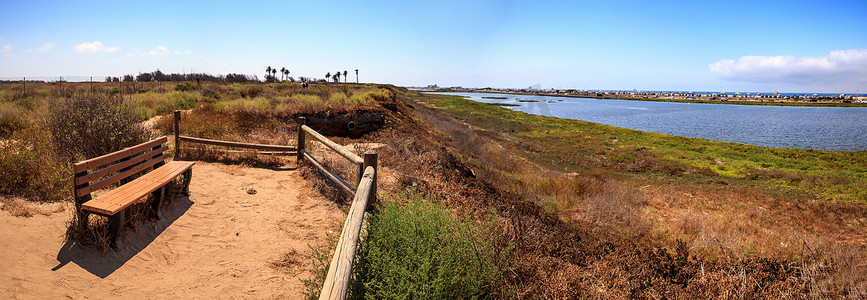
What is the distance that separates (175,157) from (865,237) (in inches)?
656

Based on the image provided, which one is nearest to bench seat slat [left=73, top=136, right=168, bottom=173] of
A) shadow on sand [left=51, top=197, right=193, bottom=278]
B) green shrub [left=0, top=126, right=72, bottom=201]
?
shadow on sand [left=51, top=197, right=193, bottom=278]

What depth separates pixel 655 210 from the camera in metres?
10.2

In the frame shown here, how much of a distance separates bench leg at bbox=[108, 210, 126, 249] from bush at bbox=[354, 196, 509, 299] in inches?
111

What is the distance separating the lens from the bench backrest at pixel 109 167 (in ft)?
12.8

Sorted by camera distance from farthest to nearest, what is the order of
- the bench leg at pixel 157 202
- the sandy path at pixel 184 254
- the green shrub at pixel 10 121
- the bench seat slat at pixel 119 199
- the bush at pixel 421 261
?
the green shrub at pixel 10 121 → the bench leg at pixel 157 202 → the bench seat slat at pixel 119 199 → the sandy path at pixel 184 254 → the bush at pixel 421 261

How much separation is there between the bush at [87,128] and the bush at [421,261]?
20.3 ft

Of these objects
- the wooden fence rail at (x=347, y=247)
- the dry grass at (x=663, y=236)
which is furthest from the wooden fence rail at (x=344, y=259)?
the dry grass at (x=663, y=236)

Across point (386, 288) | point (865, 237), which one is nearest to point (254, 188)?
point (386, 288)

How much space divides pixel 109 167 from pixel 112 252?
3.66 ft

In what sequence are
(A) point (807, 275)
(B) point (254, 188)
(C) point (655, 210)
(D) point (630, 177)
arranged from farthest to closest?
(D) point (630, 177) < (C) point (655, 210) < (B) point (254, 188) < (A) point (807, 275)

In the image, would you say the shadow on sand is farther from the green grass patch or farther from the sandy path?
the green grass patch

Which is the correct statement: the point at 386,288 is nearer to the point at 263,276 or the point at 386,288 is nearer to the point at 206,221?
the point at 263,276

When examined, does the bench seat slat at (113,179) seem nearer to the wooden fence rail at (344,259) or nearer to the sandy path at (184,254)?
the sandy path at (184,254)

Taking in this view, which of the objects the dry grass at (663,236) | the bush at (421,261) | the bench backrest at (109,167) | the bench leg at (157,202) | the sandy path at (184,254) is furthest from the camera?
the bench leg at (157,202)
